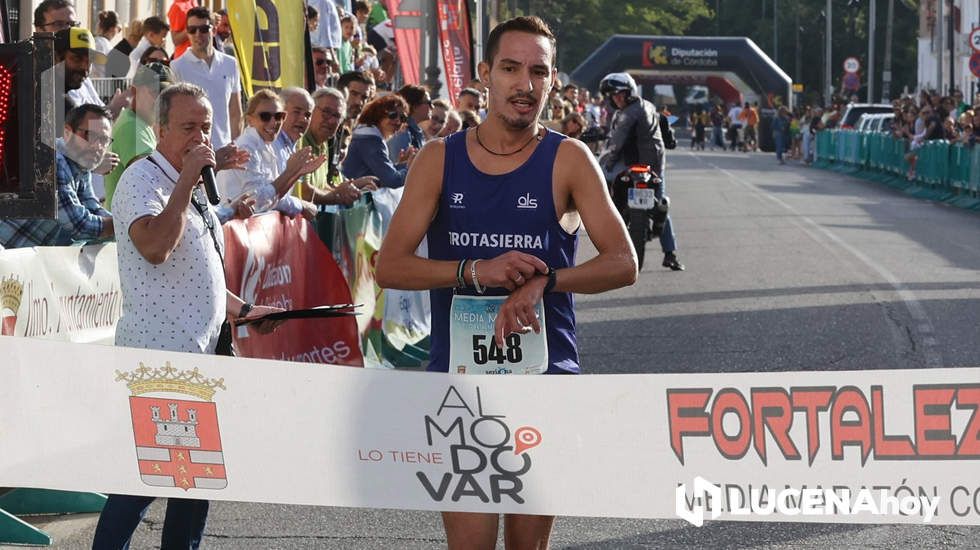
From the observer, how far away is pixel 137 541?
6.83 meters

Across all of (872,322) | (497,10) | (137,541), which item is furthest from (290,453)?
(497,10)

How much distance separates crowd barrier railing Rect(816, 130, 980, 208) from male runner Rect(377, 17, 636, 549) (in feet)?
79.5

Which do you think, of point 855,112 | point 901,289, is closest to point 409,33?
point 901,289

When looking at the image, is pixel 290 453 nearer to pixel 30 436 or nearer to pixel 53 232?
pixel 30 436

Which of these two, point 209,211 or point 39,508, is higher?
point 209,211

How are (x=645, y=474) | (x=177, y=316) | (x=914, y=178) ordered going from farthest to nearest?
1. (x=914, y=178)
2. (x=177, y=316)
3. (x=645, y=474)

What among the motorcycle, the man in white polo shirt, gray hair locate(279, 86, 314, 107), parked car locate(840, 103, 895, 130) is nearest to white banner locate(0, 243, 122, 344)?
gray hair locate(279, 86, 314, 107)

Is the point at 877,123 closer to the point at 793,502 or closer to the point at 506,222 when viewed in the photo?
the point at 506,222

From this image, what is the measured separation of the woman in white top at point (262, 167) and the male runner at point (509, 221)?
5.09 m

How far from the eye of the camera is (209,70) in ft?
41.3

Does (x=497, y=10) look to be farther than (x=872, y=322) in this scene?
Yes

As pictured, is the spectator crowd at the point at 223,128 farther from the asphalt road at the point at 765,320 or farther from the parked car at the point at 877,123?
the parked car at the point at 877,123

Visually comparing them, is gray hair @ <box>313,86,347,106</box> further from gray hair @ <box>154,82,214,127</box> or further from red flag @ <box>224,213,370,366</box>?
gray hair @ <box>154,82,214,127</box>

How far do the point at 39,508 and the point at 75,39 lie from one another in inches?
78.5
